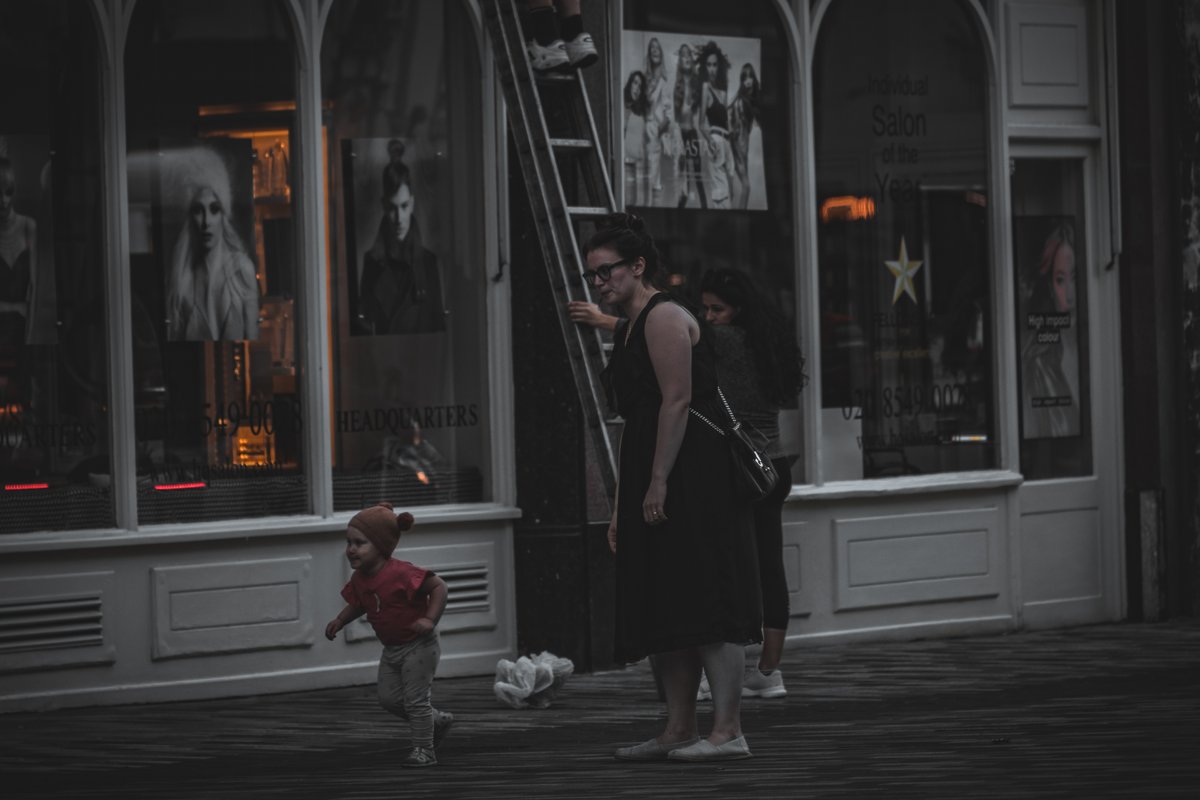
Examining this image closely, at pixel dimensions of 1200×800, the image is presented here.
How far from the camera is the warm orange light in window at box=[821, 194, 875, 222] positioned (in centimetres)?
1212

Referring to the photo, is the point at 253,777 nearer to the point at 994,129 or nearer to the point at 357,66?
the point at 357,66

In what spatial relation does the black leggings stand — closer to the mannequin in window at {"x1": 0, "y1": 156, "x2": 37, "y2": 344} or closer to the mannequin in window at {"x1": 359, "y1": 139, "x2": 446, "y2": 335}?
the mannequin in window at {"x1": 359, "y1": 139, "x2": 446, "y2": 335}

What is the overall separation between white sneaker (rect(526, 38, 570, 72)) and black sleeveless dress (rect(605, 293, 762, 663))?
2.81m

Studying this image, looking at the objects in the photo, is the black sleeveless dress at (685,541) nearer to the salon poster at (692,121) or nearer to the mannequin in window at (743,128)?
the salon poster at (692,121)

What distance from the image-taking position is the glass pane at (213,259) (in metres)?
10.2

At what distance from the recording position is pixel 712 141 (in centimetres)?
1172

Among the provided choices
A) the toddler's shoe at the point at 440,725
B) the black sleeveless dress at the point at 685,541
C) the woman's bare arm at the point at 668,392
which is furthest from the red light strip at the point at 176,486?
the woman's bare arm at the point at 668,392

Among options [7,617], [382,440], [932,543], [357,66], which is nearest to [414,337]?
[382,440]

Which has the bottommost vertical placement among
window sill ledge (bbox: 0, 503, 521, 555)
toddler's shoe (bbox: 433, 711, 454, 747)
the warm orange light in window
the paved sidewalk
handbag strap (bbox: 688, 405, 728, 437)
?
the paved sidewalk

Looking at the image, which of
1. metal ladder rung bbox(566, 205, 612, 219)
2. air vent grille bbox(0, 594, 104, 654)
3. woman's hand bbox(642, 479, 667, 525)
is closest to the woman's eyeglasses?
woman's hand bbox(642, 479, 667, 525)

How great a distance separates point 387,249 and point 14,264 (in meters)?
1.96

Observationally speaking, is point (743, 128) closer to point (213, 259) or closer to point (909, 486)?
point (909, 486)

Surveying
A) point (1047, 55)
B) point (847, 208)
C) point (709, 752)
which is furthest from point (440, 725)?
point (1047, 55)

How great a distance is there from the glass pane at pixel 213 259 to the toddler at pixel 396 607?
2676 millimetres
